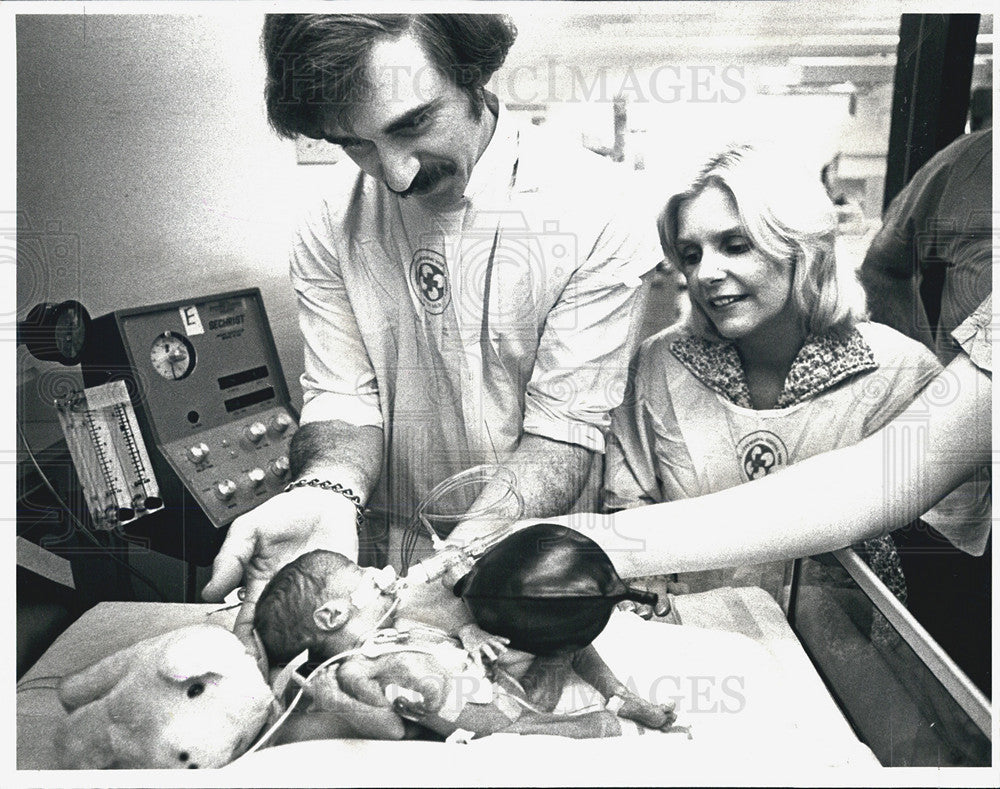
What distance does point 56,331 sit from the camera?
211 centimetres

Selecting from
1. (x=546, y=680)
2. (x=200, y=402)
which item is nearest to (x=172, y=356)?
(x=200, y=402)

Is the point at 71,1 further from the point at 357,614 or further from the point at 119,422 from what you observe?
the point at 357,614

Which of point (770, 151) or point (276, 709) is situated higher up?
point (770, 151)

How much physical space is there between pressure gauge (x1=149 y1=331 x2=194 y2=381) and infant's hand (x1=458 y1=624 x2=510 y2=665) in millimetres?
785

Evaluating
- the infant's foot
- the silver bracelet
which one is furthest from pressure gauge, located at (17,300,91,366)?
the infant's foot

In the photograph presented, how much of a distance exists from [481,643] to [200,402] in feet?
2.51

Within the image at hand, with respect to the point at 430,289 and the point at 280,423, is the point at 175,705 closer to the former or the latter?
the point at 280,423

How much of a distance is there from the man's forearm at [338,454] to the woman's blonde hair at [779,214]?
737mm

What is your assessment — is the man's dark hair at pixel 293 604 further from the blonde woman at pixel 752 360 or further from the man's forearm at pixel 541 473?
the blonde woman at pixel 752 360

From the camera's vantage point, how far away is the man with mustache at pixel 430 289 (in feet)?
6.68

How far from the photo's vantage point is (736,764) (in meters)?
2.08

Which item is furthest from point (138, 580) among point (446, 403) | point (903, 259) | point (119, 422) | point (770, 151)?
point (903, 259)

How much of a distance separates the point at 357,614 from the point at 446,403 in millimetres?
467

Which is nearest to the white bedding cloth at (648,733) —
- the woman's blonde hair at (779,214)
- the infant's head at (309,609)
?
the infant's head at (309,609)
